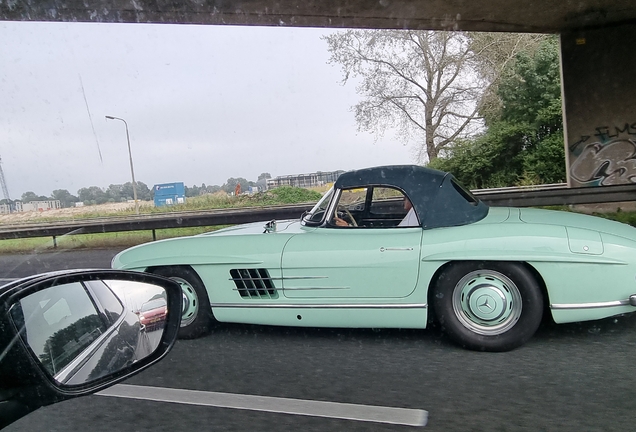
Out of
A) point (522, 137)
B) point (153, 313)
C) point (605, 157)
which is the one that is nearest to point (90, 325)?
point (153, 313)

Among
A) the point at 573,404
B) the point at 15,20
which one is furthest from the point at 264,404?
the point at 15,20

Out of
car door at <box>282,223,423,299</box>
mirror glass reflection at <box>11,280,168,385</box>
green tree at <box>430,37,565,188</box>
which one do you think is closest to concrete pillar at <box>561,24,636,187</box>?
green tree at <box>430,37,565,188</box>

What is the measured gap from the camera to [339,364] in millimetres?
3629

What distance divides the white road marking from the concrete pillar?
11.1m

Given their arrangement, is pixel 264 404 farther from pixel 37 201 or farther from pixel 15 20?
pixel 15 20

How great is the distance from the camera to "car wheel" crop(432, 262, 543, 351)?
361cm

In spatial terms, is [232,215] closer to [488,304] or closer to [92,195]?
[92,195]

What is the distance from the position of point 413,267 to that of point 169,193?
4.41 metres

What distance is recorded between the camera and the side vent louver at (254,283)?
13.3 ft

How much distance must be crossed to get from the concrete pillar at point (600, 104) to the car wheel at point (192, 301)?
10.7 metres

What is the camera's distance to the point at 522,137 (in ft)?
47.9

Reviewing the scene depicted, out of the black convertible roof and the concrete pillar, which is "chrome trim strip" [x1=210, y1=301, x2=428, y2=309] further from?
the concrete pillar

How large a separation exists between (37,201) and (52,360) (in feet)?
15.7

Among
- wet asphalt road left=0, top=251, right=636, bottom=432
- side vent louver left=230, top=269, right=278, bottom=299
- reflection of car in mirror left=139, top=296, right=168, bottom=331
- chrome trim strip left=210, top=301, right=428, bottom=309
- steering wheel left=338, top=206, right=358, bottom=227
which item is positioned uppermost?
steering wheel left=338, top=206, right=358, bottom=227
